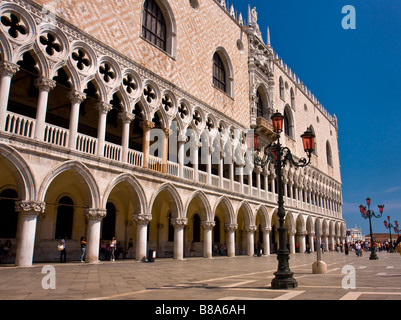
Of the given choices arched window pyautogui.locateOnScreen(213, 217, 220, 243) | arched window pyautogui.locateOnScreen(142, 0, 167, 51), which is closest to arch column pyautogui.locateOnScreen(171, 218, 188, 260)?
arched window pyautogui.locateOnScreen(213, 217, 220, 243)

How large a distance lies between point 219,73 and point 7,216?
1452cm

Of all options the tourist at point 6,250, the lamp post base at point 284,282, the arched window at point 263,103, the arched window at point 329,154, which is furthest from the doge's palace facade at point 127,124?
the arched window at point 329,154

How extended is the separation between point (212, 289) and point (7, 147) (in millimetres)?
6912

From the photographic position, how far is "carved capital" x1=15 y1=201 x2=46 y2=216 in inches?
387

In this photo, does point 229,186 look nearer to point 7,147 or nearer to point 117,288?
point 7,147

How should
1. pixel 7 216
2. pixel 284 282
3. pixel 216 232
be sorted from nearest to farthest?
pixel 284 282 → pixel 7 216 → pixel 216 232

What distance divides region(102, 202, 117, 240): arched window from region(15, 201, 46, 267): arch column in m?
5.73

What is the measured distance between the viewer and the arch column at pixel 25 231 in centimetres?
969

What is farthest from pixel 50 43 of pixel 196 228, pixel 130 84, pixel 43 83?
pixel 196 228

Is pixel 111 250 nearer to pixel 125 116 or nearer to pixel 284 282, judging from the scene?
pixel 125 116

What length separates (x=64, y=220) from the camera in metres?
14.1

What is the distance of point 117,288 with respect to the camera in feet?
20.4

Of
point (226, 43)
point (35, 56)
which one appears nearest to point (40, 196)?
point (35, 56)

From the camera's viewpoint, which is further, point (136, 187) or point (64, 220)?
point (64, 220)
